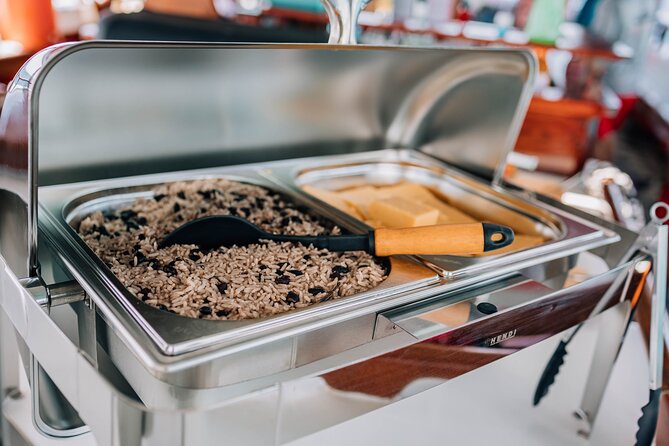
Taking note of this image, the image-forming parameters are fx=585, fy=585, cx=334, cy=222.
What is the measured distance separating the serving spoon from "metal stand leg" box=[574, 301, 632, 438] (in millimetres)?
382

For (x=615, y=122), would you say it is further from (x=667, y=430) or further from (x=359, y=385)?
(x=359, y=385)

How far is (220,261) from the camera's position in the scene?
972mm

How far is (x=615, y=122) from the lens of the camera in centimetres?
401

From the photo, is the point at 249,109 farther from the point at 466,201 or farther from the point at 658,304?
the point at 658,304

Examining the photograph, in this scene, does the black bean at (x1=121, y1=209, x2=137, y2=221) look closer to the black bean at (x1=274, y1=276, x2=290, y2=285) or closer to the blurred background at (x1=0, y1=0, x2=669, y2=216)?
the black bean at (x1=274, y1=276, x2=290, y2=285)

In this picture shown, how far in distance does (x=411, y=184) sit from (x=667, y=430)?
76cm

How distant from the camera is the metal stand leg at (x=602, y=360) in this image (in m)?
1.18

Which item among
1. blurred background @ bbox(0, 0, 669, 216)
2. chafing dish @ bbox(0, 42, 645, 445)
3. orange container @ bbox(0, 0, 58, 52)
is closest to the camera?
chafing dish @ bbox(0, 42, 645, 445)

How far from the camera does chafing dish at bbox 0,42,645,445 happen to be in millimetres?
717

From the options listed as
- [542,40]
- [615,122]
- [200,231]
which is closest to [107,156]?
[200,231]

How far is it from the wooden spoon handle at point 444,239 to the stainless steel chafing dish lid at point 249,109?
0.31m

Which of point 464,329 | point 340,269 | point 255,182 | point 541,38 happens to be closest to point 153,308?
point 340,269

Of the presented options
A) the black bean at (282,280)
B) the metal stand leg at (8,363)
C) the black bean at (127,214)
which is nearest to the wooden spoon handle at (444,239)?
the black bean at (282,280)

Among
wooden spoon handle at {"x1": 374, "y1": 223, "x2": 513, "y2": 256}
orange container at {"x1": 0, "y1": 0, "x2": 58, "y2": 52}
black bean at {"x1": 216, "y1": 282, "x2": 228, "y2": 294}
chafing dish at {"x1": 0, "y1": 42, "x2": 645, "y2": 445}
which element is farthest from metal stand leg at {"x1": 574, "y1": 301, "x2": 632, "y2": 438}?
orange container at {"x1": 0, "y1": 0, "x2": 58, "y2": 52}
